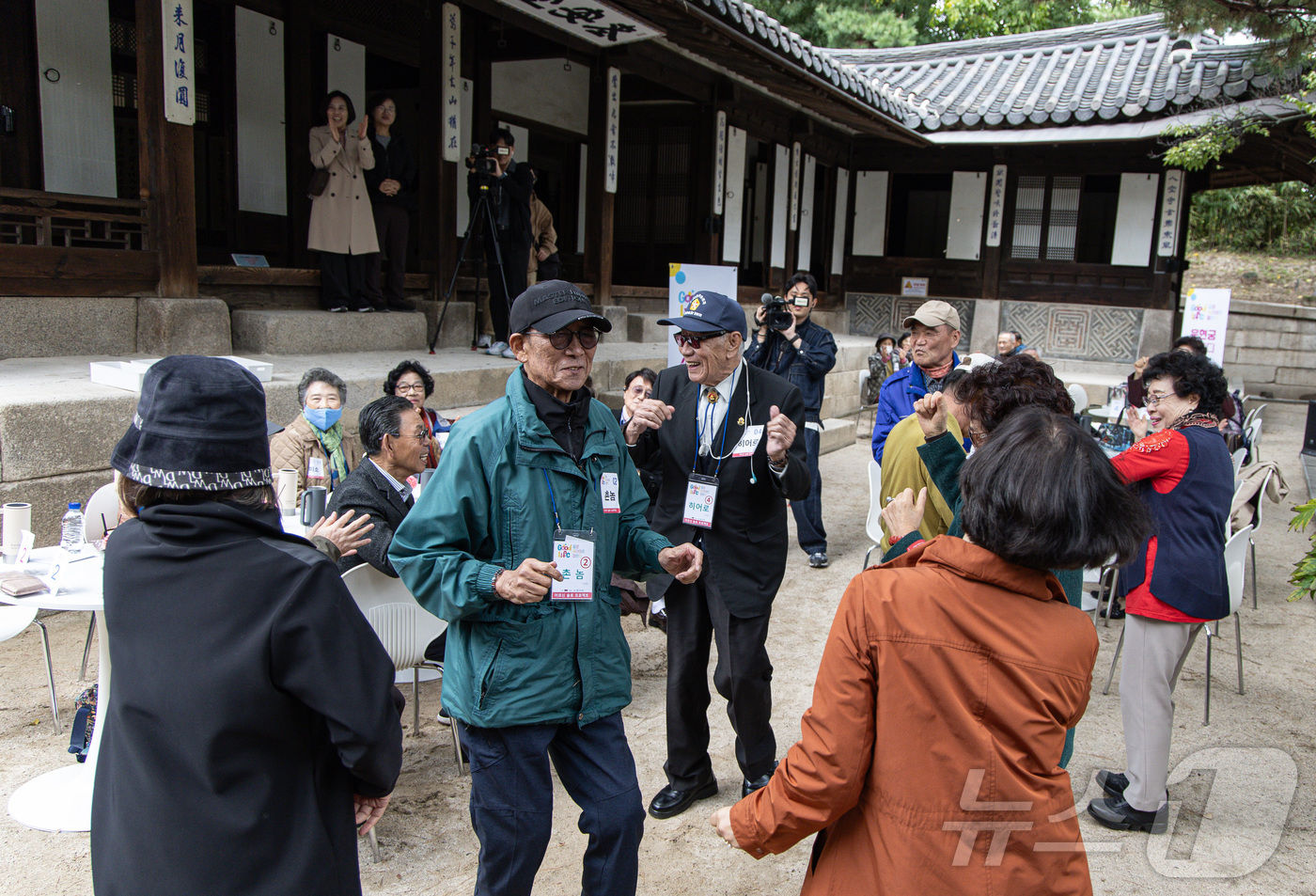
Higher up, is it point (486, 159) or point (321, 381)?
point (486, 159)

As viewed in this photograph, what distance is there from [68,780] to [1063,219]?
14392 mm

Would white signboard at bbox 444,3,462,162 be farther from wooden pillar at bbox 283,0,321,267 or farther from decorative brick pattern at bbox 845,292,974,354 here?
decorative brick pattern at bbox 845,292,974,354

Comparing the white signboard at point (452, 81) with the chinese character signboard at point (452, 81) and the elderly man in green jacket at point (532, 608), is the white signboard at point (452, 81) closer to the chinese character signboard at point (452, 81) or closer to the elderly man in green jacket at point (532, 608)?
the chinese character signboard at point (452, 81)

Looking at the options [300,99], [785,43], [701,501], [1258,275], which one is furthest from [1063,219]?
[701,501]

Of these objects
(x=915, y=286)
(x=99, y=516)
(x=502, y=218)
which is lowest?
(x=99, y=516)

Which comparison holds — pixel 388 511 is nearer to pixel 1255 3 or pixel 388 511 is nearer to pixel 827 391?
pixel 1255 3

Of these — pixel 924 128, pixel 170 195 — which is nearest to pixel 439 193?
pixel 170 195

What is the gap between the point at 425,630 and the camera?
3275mm

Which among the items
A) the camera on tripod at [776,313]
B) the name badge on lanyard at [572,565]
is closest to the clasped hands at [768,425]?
the name badge on lanyard at [572,565]

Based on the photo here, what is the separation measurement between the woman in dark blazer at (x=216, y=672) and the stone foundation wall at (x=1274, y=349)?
17.3 m

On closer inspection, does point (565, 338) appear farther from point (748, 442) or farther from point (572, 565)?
point (748, 442)

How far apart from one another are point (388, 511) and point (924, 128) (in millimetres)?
11947

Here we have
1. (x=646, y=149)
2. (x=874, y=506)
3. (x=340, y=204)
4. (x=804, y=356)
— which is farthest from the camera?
(x=646, y=149)

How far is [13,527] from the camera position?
10.5ft
